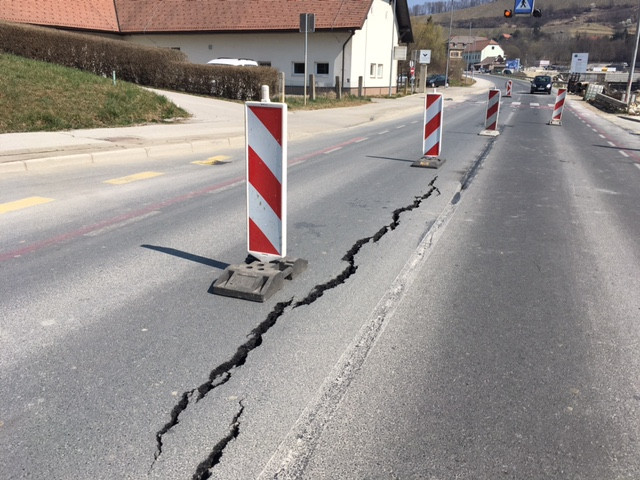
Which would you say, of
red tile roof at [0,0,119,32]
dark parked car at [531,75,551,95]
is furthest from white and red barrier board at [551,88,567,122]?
dark parked car at [531,75,551,95]

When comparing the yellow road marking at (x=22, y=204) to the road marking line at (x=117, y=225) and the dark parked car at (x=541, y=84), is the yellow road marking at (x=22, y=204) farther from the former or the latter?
the dark parked car at (x=541, y=84)

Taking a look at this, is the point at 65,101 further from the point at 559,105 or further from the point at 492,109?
the point at 559,105

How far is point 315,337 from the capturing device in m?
3.80

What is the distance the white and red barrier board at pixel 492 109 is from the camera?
1679cm

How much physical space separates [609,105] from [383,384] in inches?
1495

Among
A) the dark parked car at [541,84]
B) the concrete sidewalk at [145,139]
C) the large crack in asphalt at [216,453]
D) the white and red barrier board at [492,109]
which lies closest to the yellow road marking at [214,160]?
the concrete sidewalk at [145,139]

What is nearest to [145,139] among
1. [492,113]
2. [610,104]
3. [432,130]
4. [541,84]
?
[432,130]

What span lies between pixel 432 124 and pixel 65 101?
32.9 ft

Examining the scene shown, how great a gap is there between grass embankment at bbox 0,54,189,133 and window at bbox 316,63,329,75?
20.0 metres

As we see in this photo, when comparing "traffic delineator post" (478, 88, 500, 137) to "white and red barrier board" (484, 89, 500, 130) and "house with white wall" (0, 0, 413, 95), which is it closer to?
"white and red barrier board" (484, 89, 500, 130)

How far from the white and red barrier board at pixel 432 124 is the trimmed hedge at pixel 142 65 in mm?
12994

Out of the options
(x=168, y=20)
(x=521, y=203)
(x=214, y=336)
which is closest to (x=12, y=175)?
(x=214, y=336)

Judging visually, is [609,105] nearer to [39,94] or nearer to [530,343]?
[39,94]

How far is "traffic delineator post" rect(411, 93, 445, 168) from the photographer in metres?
10.9
